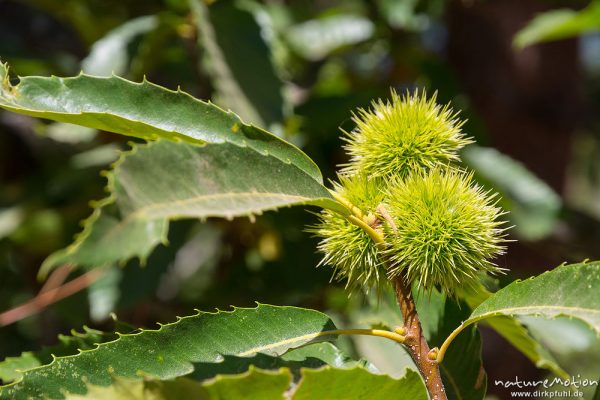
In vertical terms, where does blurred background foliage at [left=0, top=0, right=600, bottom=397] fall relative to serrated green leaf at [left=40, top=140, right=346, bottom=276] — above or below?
above

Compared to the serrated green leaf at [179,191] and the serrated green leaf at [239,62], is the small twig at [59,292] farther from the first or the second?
the serrated green leaf at [179,191]

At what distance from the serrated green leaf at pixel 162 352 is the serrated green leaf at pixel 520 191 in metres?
1.27

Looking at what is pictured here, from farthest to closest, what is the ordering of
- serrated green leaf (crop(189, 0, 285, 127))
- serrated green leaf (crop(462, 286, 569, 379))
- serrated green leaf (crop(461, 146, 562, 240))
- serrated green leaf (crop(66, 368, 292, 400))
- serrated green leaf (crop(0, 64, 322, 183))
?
serrated green leaf (crop(461, 146, 562, 240))
serrated green leaf (crop(189, 0, 285, 127))
serrated green leaf (crop(462, 286, 569, 379))
serrated green leaf (crop(0, 64, 322, 183))
serrated green leaf (crop(66, 368, 292, 400))

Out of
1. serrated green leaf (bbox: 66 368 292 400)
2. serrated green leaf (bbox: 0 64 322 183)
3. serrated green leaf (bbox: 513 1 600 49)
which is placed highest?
serrated green leaf (bbox: 513 1 600 49)

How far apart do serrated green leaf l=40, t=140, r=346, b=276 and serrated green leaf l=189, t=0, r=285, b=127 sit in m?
0.81

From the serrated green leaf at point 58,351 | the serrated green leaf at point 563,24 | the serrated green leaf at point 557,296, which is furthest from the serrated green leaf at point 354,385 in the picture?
the serrated green leaf at point 563,24

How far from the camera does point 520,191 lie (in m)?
2.12

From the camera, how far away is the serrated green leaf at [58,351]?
1021mm

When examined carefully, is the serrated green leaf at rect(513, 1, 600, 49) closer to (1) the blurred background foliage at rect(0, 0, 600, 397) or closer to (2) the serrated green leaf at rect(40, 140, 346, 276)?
(1) the blurred background foliage at rect(0, 0, 600, 397)

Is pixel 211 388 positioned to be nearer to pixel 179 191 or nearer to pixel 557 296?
pixel 179 191

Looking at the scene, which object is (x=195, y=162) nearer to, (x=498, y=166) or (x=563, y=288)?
(x=563, y=288)

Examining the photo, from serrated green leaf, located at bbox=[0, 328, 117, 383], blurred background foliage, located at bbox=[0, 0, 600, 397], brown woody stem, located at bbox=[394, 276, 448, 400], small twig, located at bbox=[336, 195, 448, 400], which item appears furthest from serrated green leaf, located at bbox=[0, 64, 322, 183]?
blurred background foliage, located at bbox=[0, 0, 600, 397]

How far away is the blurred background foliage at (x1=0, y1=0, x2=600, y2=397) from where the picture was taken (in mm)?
1806

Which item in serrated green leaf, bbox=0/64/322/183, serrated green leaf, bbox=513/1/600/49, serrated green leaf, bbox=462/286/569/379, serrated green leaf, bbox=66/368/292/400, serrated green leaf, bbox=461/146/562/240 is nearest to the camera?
serrated green leaf, bbox=66/368/292/400
